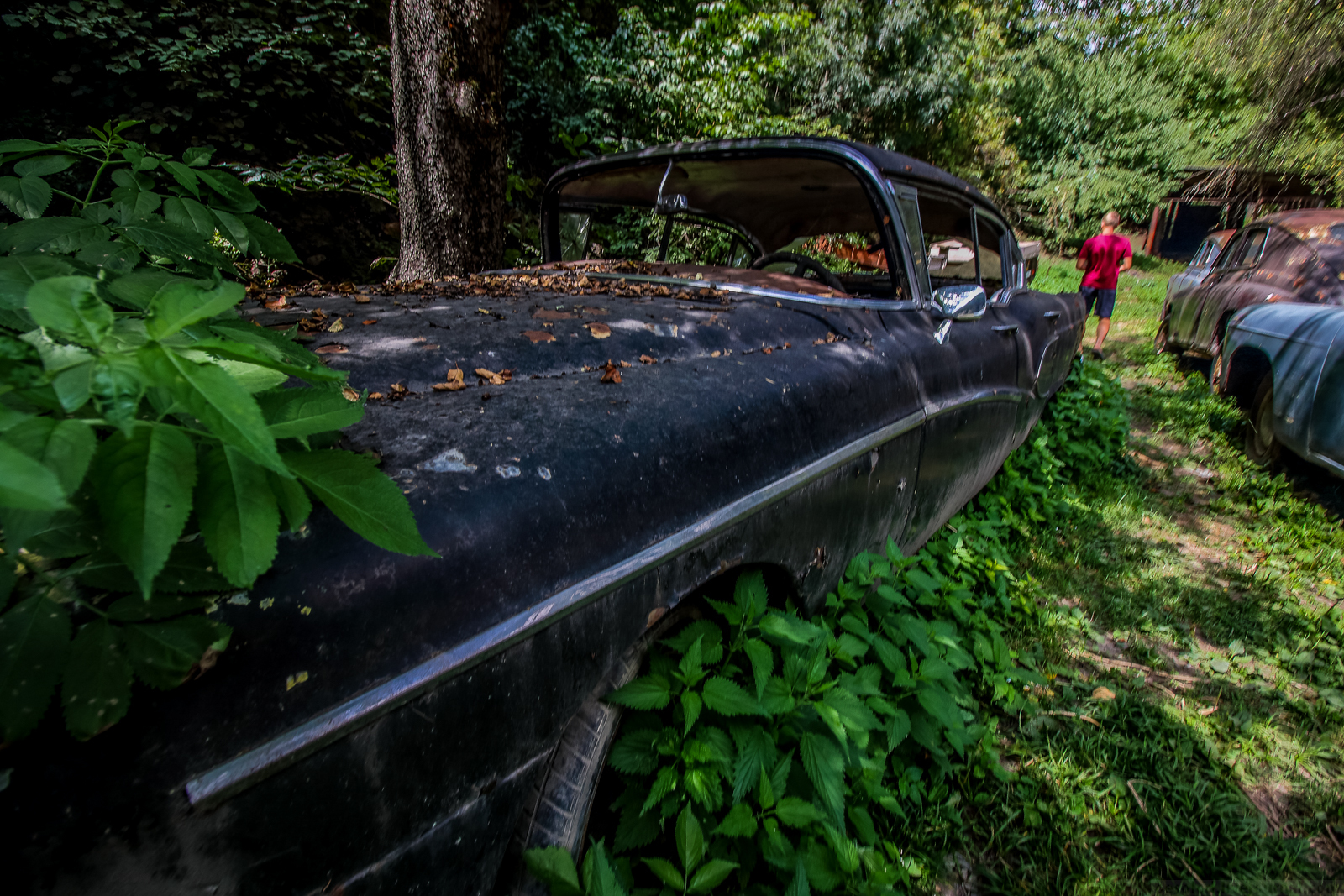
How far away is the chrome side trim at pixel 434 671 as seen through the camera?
0.66m

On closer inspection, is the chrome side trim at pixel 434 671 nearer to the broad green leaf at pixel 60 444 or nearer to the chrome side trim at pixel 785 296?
the broad green leaf at pixel 60 444

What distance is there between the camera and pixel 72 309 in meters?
0.58

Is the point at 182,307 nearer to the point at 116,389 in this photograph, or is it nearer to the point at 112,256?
the point at 116,389

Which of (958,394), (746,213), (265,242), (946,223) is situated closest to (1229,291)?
(946,223)

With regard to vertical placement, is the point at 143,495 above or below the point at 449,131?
below

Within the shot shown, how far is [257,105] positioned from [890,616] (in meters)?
7.29

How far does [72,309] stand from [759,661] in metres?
1.18

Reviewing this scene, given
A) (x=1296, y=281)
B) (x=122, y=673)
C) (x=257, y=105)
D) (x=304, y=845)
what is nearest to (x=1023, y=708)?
(x=304, y=845)

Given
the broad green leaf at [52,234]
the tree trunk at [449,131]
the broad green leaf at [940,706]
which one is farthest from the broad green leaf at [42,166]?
the tree trunk at [449,131]

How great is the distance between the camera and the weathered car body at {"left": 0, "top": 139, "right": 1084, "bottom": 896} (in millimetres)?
641

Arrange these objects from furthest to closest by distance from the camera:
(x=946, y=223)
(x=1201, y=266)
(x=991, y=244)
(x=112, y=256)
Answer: (x=1201, y=266)
(x=991, y=244)
(x=946, y=223)
(x=112, y=256)

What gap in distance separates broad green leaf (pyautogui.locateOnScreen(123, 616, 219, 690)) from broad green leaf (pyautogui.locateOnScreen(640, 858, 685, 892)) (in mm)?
821

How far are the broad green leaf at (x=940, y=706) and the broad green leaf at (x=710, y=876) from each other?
2.50ft

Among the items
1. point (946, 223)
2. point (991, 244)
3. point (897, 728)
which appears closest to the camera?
point (897, 728)
